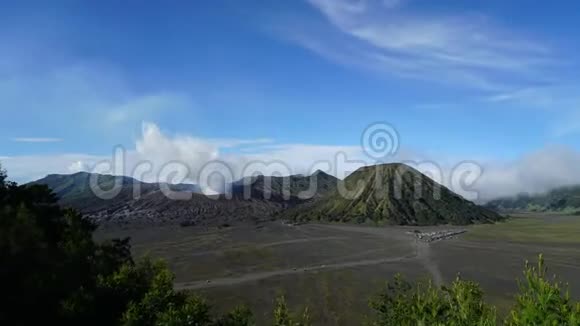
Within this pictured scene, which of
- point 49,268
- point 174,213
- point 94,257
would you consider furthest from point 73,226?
point 174,213

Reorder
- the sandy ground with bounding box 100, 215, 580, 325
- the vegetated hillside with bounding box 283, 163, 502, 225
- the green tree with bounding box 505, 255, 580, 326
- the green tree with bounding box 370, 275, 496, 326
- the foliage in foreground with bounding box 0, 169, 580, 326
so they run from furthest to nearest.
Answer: the vegetated hillside with bounding box 283, 163, 502, 225 → the sandy ground with bounding box 100, 215, 580, 325 → the foliage in foreground with bounding box 0, 169, 580, 326 → the green tree with bounding box 370, 275, 496, 326 → the green tree with bounding box 505, 255, 580, 326

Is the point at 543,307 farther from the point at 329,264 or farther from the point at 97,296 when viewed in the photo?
the point at 329,264

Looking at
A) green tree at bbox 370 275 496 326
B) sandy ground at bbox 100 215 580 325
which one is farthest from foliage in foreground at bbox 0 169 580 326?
sandy ground at bbox 100 215 580 325

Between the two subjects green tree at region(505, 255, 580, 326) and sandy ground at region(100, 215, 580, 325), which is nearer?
green tree at region(505, 255, 580, 326)

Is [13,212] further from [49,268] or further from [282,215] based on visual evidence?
[282,215]

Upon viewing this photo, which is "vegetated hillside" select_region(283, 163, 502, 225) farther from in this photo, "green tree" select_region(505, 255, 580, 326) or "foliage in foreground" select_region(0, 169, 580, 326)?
"green tree" select_region(505, 255, 580, 326)

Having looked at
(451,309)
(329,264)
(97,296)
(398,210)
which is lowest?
(329,264)

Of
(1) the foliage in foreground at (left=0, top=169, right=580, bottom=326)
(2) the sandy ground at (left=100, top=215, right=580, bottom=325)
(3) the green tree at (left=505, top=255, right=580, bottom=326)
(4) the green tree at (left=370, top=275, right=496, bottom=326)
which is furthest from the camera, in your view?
(2) the sandy ground at (left=100, top=215, right=580, bottom=325)

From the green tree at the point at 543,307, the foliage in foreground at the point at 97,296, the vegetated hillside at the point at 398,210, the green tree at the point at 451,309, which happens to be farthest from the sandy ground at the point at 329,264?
the vegetated hillside at the point at 398,210

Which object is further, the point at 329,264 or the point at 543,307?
the point at 329,264

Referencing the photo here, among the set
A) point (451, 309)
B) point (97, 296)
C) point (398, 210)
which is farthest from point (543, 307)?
point (398, 210)

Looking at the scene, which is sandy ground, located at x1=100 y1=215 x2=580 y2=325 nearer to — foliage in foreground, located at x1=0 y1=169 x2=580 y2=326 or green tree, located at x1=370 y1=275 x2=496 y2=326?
foliage in foreground, located at x1=0 y1=169 x2=580 y2=326

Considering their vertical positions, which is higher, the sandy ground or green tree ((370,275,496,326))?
green tree ((370,275,496,326))

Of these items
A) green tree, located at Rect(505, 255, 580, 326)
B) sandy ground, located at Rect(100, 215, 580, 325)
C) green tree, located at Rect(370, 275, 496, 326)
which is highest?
green tree, located at Rect(505, 255, 580, 326)
